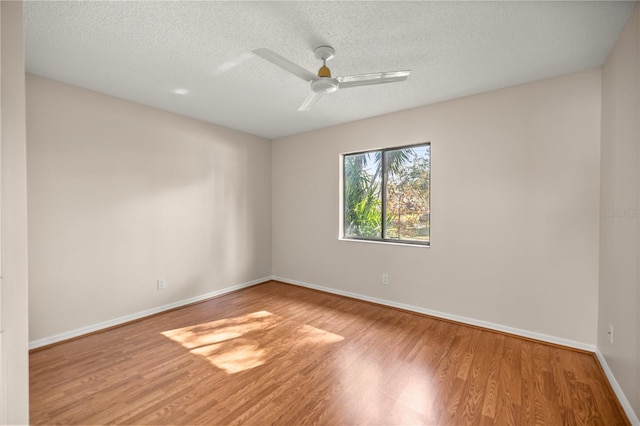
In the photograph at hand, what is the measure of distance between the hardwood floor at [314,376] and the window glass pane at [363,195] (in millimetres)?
1392

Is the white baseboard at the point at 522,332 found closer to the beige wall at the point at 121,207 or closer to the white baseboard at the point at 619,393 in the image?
the white baseboard at the point at 619,393

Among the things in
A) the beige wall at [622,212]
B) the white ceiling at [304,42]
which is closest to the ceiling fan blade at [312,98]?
the white ceiling at [304,42]

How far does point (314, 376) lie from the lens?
215 centimetres

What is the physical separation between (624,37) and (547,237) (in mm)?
1623

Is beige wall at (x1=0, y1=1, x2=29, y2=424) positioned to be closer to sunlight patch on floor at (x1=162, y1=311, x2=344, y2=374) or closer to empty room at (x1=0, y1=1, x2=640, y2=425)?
empty room at (x1=0, y1=1, x2=640, y2=425)

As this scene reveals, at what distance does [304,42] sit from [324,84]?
1.17 ft

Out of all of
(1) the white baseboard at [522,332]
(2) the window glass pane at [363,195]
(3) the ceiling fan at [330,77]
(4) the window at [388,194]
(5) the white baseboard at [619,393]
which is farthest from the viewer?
(2) the window glass pane at [363,195]

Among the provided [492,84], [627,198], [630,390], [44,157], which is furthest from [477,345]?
[44,157]

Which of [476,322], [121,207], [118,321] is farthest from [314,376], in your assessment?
[121,207]

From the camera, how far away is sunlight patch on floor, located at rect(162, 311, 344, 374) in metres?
2.41

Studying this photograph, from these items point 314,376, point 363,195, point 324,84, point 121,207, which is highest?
point 324,84

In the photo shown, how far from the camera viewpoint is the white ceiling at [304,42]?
5.72ft

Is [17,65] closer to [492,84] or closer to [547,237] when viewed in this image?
[492,84]

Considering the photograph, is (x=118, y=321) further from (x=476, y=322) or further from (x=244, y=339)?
(x=476, y=322)
